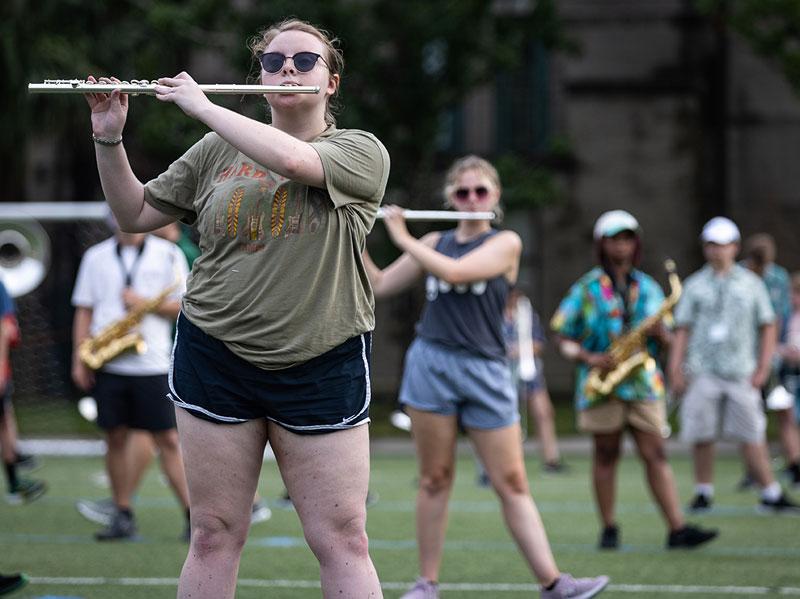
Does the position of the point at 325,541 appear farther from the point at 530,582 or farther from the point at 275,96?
the point at 530,582

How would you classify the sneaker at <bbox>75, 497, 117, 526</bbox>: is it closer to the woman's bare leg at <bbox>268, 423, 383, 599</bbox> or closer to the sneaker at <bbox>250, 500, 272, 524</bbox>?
the sneaker at <bbox>250, 500, 272, 524</bbox>

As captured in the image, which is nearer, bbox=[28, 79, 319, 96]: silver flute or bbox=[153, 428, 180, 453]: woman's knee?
bbox=[28, 79, 319, 96]: silver flute

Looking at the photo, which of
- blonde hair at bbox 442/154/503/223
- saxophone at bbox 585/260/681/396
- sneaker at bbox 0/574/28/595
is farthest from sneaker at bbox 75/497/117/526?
blonde hair at bbox 442/154/503/223

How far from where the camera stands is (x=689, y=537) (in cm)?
945

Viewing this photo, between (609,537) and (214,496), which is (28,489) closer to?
(609,537)

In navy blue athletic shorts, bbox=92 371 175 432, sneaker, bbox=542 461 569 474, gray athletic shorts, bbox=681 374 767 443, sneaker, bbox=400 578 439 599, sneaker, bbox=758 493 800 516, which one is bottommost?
sneaker, bbox=542 461 569 474

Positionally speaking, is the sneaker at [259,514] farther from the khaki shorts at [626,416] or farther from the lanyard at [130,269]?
the khaki shorts at [626,416]

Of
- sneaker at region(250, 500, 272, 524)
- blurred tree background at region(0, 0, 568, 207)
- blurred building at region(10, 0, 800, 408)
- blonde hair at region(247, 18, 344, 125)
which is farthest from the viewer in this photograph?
blurred building at region(10, 0, 800, 408)

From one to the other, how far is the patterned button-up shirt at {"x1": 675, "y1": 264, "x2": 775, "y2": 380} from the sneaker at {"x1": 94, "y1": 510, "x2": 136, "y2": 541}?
4.57 meters

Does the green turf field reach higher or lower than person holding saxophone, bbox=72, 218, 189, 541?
lower

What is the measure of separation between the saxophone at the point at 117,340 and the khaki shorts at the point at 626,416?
2893mm

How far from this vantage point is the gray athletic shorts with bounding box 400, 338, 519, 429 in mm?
7371

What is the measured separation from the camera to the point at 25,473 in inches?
595

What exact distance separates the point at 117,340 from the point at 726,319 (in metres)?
4.63
